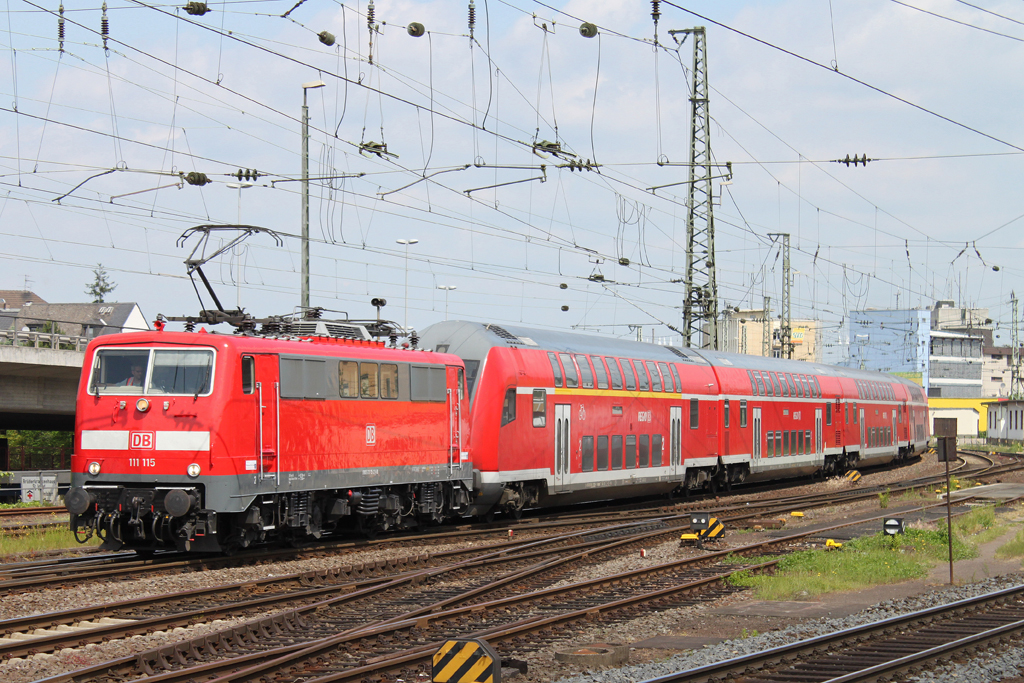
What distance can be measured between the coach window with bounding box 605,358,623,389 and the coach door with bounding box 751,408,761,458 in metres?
8.37

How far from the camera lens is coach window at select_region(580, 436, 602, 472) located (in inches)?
940

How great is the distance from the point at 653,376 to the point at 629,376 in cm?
135

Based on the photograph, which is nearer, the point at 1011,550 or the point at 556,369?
the point at 1011,550

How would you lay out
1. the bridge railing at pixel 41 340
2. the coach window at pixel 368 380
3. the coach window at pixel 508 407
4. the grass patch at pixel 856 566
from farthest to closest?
the bridge railing at pixel 41 340 < the coach window at pixel 508 407 < the coach window at pixel 368 380 < the grass patch at pixel 856 566

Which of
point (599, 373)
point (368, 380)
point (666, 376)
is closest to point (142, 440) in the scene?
point (368, 380)

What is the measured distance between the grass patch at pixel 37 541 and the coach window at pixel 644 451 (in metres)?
12.6

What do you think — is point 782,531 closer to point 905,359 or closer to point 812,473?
point 812,473

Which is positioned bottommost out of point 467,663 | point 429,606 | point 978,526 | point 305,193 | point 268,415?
point 978,526

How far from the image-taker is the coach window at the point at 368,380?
18156mm

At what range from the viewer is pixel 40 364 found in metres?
31.5

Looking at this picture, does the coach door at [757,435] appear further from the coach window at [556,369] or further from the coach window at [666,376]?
the coach window at [556,369]

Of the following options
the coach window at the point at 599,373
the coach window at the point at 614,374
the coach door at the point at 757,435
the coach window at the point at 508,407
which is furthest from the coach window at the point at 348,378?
the coach door at the point at 757,435

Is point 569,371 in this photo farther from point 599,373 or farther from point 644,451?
point 644,451

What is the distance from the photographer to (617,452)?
25203mm
